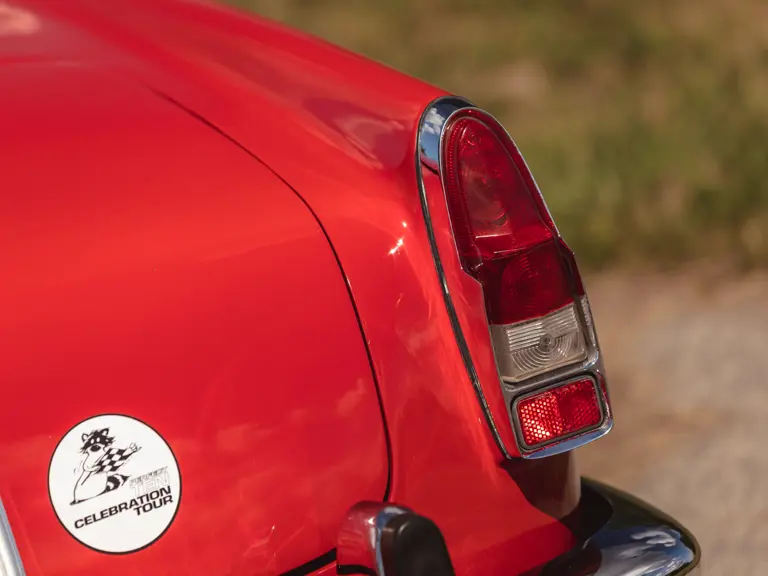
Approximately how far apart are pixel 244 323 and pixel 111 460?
0.84ft

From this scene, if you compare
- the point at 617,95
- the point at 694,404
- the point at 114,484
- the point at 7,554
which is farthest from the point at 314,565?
the point at 617,95

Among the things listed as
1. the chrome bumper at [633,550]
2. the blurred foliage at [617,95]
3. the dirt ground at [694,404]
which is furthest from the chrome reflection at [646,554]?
the blurred foliage at [617,95]

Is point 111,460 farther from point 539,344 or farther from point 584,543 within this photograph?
point 584,543

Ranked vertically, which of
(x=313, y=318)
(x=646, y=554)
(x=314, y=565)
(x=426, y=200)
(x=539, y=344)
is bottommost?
(x=646, y=554)

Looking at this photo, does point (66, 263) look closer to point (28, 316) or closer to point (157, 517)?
point (28, 316)

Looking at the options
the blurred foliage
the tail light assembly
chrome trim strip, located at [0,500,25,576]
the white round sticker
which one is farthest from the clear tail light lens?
the blurred foliage

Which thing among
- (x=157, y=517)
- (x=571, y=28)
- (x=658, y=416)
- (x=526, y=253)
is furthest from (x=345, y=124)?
(x=571, y=28)

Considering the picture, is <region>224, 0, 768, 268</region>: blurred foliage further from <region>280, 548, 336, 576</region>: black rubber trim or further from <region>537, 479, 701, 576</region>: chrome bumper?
<region>280, 548, 336, 576</region>: black rubber trim

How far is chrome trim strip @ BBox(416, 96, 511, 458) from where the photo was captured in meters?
1.76

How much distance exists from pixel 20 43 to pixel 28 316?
71cm

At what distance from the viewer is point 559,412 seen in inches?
71.8

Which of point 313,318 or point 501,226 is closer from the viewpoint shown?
point 313,318

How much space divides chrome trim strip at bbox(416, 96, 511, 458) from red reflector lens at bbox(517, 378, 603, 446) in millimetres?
52

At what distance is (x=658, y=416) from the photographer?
371cm
